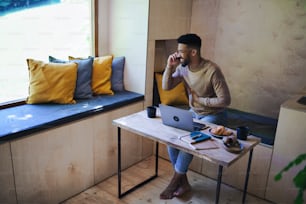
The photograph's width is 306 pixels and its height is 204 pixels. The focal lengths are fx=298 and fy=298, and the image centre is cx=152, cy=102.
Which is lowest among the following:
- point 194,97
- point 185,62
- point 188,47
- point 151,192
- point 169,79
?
point 151,192

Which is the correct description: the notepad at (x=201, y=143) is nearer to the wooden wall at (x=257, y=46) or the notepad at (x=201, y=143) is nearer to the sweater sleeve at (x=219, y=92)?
the sweater sleeve at (x=219, y=92)

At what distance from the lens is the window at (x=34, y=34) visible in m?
2.43

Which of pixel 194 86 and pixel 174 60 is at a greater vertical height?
pixel 174 60

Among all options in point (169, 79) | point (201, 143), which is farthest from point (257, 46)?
point (201, 143)

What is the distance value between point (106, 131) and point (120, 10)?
1.18m

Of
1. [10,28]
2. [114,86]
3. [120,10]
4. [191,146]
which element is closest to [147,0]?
[120,10]

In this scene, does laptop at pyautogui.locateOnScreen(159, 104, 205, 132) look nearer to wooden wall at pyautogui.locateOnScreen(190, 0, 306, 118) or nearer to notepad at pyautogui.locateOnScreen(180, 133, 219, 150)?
notepad at pyautogui.locateOnScreen(180, 133, 219, 150)

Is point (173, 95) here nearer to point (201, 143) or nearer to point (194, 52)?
point (194, 52)

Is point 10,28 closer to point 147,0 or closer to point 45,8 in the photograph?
point 45,8

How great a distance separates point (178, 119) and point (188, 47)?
0.57m

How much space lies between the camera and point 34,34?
258 centimetres

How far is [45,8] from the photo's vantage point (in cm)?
259

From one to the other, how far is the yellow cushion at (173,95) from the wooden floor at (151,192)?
27.0 inches

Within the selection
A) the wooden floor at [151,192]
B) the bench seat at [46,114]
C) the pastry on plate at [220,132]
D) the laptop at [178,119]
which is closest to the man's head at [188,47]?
the laptop at [178,119]
